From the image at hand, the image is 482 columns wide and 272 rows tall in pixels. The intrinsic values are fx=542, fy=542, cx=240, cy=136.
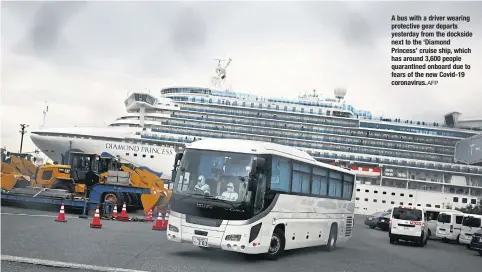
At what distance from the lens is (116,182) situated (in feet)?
76.7

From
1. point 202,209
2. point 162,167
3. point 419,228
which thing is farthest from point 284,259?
point 162,167

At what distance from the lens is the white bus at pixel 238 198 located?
1038cm

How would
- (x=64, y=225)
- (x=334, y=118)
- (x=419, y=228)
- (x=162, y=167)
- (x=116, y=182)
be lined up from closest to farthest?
(x=64, y=225) < (x=419, y=228) < (x=116, y=182) < (x=162, y=167) < (x=334, y=118)

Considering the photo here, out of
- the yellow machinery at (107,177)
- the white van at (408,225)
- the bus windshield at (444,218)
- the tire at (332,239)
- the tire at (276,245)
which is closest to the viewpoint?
the tire at (276,245)

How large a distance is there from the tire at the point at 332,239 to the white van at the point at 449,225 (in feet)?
45.7

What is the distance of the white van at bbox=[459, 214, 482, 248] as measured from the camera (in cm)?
2467

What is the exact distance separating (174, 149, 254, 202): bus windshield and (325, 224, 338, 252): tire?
5481 mm

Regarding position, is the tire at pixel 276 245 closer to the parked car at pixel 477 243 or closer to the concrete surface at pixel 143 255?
the concrete surface at pixel 143 255

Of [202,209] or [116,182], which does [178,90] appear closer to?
[116,182]

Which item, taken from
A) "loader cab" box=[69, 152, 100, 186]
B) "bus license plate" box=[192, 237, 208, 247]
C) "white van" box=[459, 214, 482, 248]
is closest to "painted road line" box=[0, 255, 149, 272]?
"bus license plate" box=[192, 237, 208, 247]

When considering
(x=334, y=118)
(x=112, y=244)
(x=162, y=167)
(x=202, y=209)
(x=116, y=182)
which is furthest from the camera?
(x=334, y=118)

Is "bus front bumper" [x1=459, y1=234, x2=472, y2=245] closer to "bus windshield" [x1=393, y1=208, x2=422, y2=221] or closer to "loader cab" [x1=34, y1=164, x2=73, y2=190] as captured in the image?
"bus windshield" [x1=393, y1=208, x2=422, y2=221]

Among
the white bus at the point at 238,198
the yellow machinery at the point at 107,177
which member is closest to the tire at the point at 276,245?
the white bus at the point at 238,198

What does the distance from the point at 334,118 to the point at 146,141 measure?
64.2 feet
